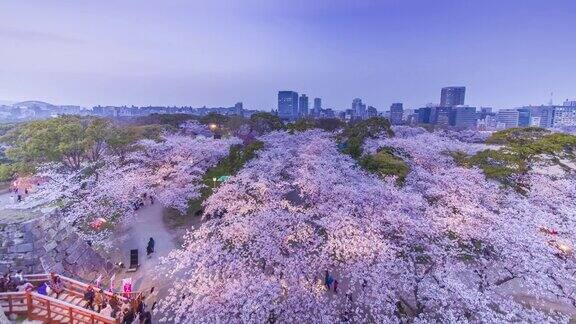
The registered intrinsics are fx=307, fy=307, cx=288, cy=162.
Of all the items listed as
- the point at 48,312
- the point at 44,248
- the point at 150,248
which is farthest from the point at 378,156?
the point at 44,248

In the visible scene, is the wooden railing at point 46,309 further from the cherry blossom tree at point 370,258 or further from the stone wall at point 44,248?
the stone wall at point 44,248

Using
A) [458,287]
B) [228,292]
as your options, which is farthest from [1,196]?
[458,287]

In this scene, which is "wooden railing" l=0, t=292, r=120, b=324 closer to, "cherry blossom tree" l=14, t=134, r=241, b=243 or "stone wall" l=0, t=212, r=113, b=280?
"stone wall" l=0, t=212, r=113, b=280

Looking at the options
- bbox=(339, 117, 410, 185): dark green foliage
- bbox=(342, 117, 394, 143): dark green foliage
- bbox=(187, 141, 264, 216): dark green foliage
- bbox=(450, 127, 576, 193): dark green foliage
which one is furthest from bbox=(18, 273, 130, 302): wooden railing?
bbox=(342, 117, 394, 143): dark green foliage

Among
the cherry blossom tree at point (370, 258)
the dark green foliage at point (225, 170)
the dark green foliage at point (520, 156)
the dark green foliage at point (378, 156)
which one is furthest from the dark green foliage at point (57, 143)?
the dark green foliage at point (520, 156)

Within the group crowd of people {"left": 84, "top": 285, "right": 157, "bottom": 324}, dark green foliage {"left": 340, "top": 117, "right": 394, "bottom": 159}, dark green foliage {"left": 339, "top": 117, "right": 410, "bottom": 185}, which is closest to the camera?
crowd of people {"left": 84, "top": 285, "right": 157, "bottom": 324}

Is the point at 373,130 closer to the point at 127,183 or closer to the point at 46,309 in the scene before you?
the point at 127,183
